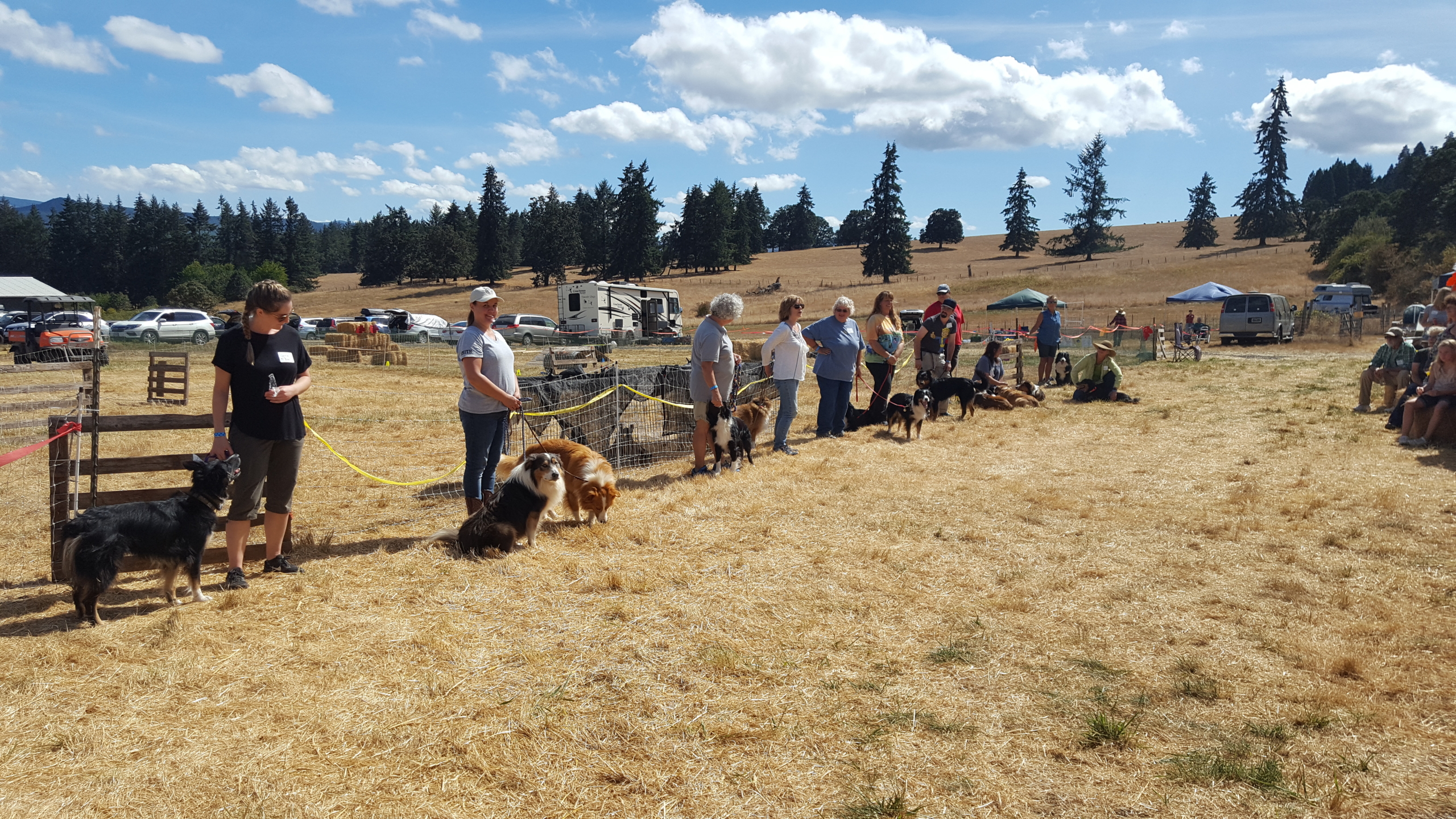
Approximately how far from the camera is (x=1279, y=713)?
3238 mm

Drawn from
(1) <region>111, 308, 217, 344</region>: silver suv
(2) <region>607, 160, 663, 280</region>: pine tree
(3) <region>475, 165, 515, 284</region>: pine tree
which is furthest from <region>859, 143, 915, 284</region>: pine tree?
(1) <region>111, 308, 217, 344</region>: silver suv

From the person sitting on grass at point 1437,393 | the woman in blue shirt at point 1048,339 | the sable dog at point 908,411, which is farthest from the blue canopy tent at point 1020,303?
the person sitting on grass at point 1437,393

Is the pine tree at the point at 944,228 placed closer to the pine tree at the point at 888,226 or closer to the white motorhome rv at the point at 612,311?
the pine tree at the point at 888,226

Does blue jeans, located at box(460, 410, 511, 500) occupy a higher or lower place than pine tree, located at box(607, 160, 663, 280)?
lower

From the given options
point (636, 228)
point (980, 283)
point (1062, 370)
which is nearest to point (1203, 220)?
point (980, 283)

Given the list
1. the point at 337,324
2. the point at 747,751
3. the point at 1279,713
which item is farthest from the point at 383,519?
the point at 337,324

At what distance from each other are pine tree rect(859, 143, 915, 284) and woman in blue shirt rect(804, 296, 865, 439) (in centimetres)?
6300

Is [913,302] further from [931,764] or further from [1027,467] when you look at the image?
[931,764]

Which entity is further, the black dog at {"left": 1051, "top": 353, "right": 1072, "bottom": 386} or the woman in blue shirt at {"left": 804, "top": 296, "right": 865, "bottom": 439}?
the black dog at {"left": 1051, "top": 353, "right": 1072, "bottom": 386}

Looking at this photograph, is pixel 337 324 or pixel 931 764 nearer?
pixel 931 764

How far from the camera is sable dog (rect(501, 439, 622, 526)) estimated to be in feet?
20.3

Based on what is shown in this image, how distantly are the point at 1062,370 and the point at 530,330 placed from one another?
76.9 feet

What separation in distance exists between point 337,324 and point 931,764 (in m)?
38.0

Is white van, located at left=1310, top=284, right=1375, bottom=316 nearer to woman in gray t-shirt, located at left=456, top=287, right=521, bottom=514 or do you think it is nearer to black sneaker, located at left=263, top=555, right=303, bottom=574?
woman in gray t-shirt, located at left=456, top=287, right=521, bottom=514
